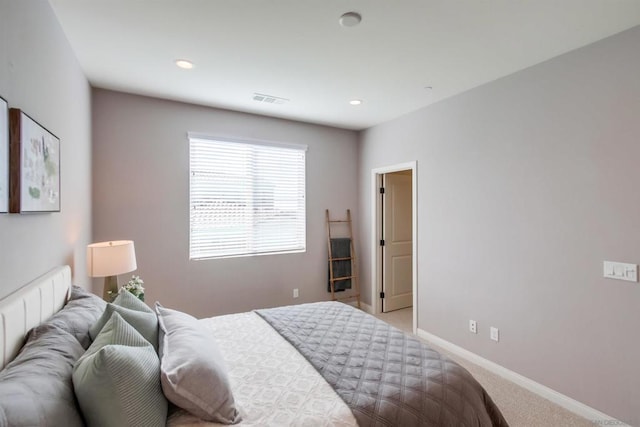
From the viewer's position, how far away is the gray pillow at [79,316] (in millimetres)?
1352

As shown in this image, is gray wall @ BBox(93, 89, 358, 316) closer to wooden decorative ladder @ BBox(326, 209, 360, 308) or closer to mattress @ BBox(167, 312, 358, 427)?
wooden decorative ladder @ BBox(326, 209, 360, 308)

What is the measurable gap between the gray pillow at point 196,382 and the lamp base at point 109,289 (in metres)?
1.38

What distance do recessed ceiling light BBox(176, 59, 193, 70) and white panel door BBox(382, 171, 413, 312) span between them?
8.95 ft

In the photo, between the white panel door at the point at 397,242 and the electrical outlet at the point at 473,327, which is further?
the white panel door at the point at 397,242

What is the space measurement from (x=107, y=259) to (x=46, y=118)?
3.55ft

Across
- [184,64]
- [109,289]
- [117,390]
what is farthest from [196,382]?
[184,64]

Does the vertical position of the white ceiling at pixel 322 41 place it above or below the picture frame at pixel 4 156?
above

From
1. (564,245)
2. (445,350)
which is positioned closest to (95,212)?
(445,350)

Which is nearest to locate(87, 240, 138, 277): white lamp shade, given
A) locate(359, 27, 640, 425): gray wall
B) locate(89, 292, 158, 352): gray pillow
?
locate(89, 292, 158, 352): gray pillow

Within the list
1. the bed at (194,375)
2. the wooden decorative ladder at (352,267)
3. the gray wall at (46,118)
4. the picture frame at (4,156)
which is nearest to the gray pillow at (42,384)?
the bed at (194,375)

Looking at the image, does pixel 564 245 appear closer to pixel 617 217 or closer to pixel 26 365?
pixel 617 217

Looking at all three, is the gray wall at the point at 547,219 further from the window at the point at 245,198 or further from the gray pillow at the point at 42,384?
the gray pillow at the point at 42,384

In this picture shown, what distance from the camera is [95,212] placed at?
3049 mm

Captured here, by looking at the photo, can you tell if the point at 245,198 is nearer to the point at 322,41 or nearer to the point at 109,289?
the point at 109,289
